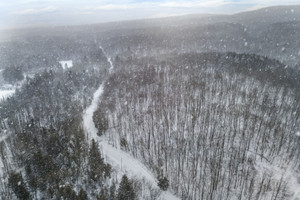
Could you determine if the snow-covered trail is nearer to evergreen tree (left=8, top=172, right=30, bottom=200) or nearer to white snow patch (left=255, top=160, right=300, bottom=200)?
evergreen tree (left=8, top=172, right=30, bottom=200)

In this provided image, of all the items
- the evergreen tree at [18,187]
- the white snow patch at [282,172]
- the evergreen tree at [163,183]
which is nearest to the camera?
the evergreen tree at [18,187]

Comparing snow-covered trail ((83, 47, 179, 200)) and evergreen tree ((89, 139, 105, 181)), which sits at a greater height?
evergreen tree ((89, 139, 105, 181))

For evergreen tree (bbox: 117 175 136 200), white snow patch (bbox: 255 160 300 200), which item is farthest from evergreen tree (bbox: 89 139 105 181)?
white snow patch (bbox: 255 160 300 200)

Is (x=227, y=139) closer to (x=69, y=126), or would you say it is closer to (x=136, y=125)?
(x=136, y=125)

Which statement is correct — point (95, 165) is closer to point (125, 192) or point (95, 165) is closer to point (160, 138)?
point (125, 192)

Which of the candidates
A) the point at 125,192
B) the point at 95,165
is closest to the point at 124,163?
the point at 95,165

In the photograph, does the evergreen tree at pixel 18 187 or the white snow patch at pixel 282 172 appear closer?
the evergreen tree at pixel 18 187

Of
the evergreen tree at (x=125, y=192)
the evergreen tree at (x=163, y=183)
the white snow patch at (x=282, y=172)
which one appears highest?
the evergreen tree at (x=125, y=192)

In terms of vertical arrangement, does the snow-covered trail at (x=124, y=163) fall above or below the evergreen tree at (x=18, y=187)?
below

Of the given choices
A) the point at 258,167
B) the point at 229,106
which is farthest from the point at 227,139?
the point at 229,106

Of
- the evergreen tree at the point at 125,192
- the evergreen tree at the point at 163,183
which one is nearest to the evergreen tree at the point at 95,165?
the evergreen tree at the point at 125,192

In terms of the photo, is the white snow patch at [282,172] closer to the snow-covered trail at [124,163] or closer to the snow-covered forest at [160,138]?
the snow-covered forest at [160,138]
